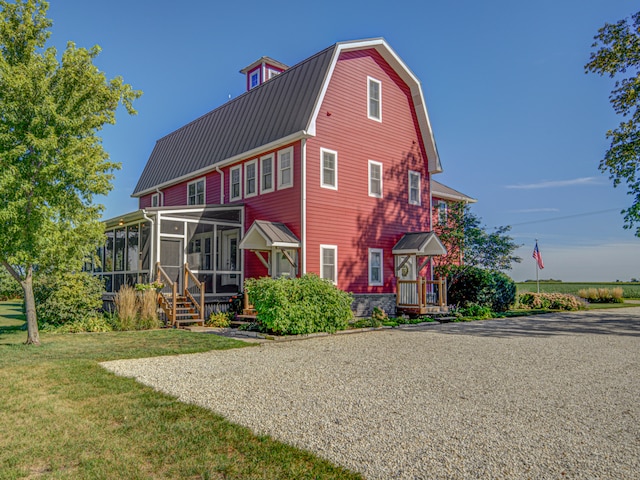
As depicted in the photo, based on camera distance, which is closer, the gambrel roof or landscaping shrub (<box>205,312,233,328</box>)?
landscaping shrub (<box>205,312,233,328</box>)

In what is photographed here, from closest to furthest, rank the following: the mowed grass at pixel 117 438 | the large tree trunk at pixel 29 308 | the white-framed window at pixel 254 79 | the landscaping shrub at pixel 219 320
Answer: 1. the mowed grass at pixel 117 438
2. the large tree trunk at pixel 29 308
3. the landscaping shrub at pixel 219 320
4. the white-framed window at pixel 254 79

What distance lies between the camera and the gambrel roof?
15.6 m

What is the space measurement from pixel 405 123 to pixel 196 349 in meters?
13.1

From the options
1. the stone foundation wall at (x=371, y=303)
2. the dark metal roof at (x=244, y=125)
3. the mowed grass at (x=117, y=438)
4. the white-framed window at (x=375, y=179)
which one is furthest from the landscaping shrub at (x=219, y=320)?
the mowed grass at (x=117, y=438)

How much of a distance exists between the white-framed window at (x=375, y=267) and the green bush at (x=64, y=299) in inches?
361

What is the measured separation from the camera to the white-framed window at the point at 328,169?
51.3ft

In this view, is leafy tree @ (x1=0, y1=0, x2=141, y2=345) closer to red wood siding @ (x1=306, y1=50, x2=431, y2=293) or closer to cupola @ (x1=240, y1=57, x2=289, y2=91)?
red wood siding @ (x1=306, y1=50, x2=431, y2=293)

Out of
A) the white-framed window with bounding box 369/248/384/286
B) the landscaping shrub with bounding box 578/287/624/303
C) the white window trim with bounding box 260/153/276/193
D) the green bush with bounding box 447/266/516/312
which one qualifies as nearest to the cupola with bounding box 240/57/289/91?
the white window trim with bounding box 260/153/276/193

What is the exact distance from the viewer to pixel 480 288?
2012cm

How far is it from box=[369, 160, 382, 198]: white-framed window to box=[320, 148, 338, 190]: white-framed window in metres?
1.79

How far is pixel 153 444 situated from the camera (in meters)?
4.16

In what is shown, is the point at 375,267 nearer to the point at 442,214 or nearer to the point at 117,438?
the point at 442,214

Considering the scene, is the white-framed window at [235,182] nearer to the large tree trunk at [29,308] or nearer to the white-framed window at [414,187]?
the white-framed window at [414,187]

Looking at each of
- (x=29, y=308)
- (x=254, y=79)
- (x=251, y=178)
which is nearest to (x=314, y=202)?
(x=251, y=178)
